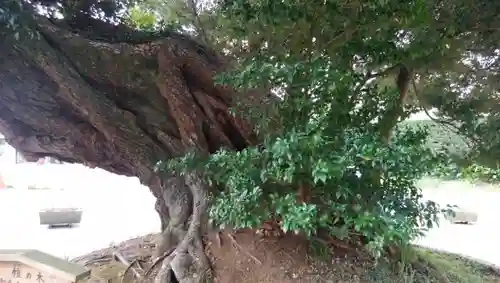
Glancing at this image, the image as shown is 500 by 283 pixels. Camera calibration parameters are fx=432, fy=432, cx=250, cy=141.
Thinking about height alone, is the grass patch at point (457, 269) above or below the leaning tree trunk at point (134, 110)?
below

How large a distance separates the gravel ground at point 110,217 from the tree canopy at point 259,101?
203cm

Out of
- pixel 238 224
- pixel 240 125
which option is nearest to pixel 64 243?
pixel 240 125

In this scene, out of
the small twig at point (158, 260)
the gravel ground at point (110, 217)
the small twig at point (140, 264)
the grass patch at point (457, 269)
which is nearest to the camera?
the small twig at point (158, 260)

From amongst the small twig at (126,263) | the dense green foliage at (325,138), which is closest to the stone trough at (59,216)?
the small twig at (126,263)

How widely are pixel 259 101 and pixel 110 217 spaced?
17.6 feet

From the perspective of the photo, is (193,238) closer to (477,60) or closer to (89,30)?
(89,30)

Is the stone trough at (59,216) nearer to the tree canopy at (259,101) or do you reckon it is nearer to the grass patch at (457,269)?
the tree canopy at (259,101)

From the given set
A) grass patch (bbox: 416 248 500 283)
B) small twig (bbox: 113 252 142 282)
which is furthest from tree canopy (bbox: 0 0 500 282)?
grass patch (bbox: 416 248 500 283)

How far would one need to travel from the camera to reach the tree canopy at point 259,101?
1.84 m

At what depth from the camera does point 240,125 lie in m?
2.89

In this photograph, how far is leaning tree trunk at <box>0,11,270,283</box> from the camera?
2.67m

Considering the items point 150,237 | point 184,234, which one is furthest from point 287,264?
point 150,237

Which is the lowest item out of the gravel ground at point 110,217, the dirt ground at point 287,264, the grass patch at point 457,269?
the grass patch at point 457,269

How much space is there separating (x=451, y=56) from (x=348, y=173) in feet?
4.21
